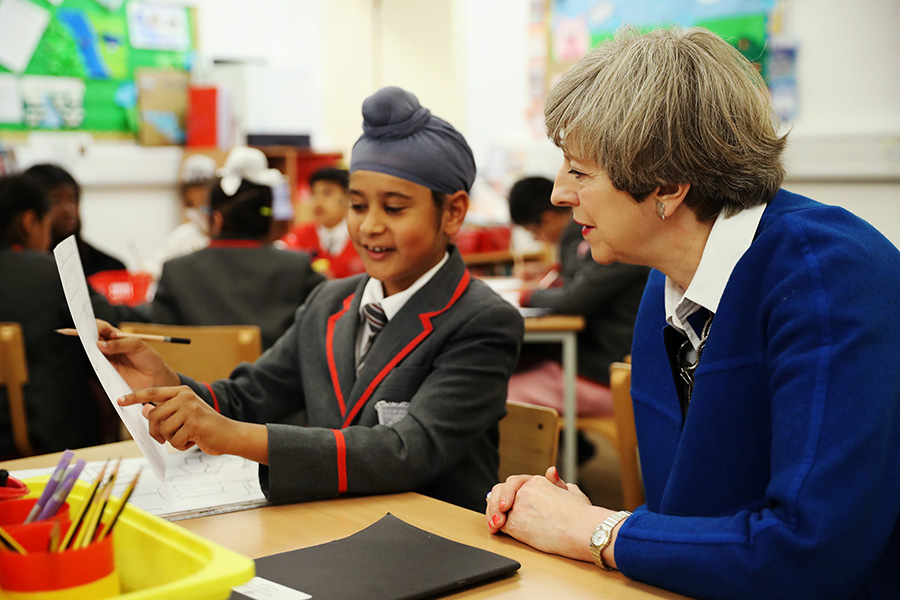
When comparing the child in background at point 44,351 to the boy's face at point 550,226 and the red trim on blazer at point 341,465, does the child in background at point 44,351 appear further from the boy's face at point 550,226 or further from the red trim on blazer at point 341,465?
the boy's face at point 550,226

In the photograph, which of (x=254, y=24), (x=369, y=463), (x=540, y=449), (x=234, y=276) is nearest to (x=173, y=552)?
(x=369, y=463)

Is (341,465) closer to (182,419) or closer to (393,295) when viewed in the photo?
(182,419)

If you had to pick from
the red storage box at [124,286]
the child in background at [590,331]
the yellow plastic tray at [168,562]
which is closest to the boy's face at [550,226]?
the child in background at [590,331]

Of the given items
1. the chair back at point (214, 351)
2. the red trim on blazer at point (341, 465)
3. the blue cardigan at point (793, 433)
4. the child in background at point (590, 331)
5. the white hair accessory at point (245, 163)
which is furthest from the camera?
the white hair accessory at point (245, 163)

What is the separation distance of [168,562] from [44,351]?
7.56ft

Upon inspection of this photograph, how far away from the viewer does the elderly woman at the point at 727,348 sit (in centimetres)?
84

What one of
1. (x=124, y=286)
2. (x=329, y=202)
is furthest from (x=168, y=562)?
(x=329, y=202)

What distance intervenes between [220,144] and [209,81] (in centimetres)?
44

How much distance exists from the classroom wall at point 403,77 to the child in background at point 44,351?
8.90 feet

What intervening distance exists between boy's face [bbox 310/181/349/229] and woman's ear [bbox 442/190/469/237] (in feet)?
10.6

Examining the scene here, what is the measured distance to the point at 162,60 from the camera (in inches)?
225

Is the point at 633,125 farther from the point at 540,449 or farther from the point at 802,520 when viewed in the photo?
the point at 540,449

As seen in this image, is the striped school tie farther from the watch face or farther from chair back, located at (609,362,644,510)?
the watch face

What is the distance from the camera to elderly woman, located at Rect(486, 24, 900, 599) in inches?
33.1
